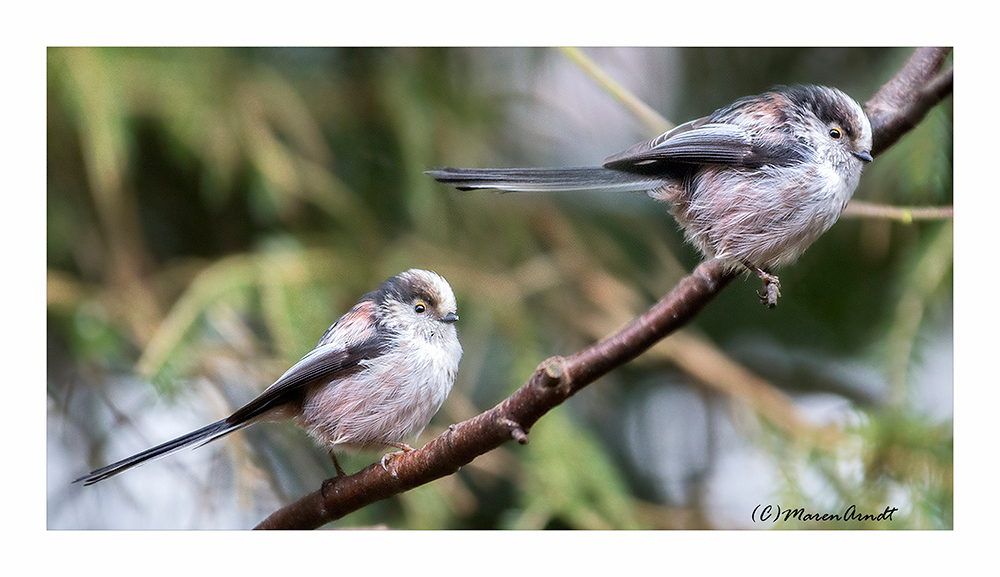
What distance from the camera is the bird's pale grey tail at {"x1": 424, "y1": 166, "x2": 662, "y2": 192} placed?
4.23 feet

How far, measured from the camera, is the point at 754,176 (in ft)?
4.44

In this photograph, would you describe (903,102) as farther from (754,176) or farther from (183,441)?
(183,441)

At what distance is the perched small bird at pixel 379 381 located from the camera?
1347 mm

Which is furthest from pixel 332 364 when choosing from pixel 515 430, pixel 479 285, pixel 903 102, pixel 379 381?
pixel 903 102

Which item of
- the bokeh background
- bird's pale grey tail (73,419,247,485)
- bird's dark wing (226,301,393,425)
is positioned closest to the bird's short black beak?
the bokeh background

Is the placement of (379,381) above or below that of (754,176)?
below

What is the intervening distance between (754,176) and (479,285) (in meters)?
1.06

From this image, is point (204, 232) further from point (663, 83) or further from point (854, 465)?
point (854, 465)

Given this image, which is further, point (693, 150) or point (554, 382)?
point (693, 150)

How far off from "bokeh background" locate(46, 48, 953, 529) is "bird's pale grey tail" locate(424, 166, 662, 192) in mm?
465
